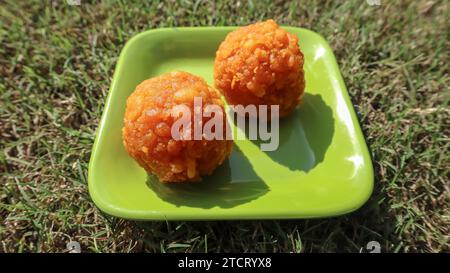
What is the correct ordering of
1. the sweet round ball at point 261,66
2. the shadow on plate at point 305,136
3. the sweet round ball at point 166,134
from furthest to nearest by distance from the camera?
1. the shadow on plate at point 305,136
2. the sweet round ball at point 261,66
3. the sweet round ball at point 166,134

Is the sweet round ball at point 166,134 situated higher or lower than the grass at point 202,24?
higher

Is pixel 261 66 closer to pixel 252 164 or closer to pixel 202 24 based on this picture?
pixel 252 164

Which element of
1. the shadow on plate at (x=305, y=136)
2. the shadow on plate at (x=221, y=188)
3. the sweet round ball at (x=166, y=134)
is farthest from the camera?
the shadow on plate at (x=305, y=136)

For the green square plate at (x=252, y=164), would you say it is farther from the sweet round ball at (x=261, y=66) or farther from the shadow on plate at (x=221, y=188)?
the sweet round ball at (x=261, y=66)

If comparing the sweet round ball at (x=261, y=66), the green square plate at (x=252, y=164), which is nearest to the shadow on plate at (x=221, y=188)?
the green square plate at (x=252, y=164)

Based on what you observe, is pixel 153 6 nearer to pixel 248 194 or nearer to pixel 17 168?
pixel 17 168

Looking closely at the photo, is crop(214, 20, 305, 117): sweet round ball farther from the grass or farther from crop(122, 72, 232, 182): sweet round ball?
the grass
